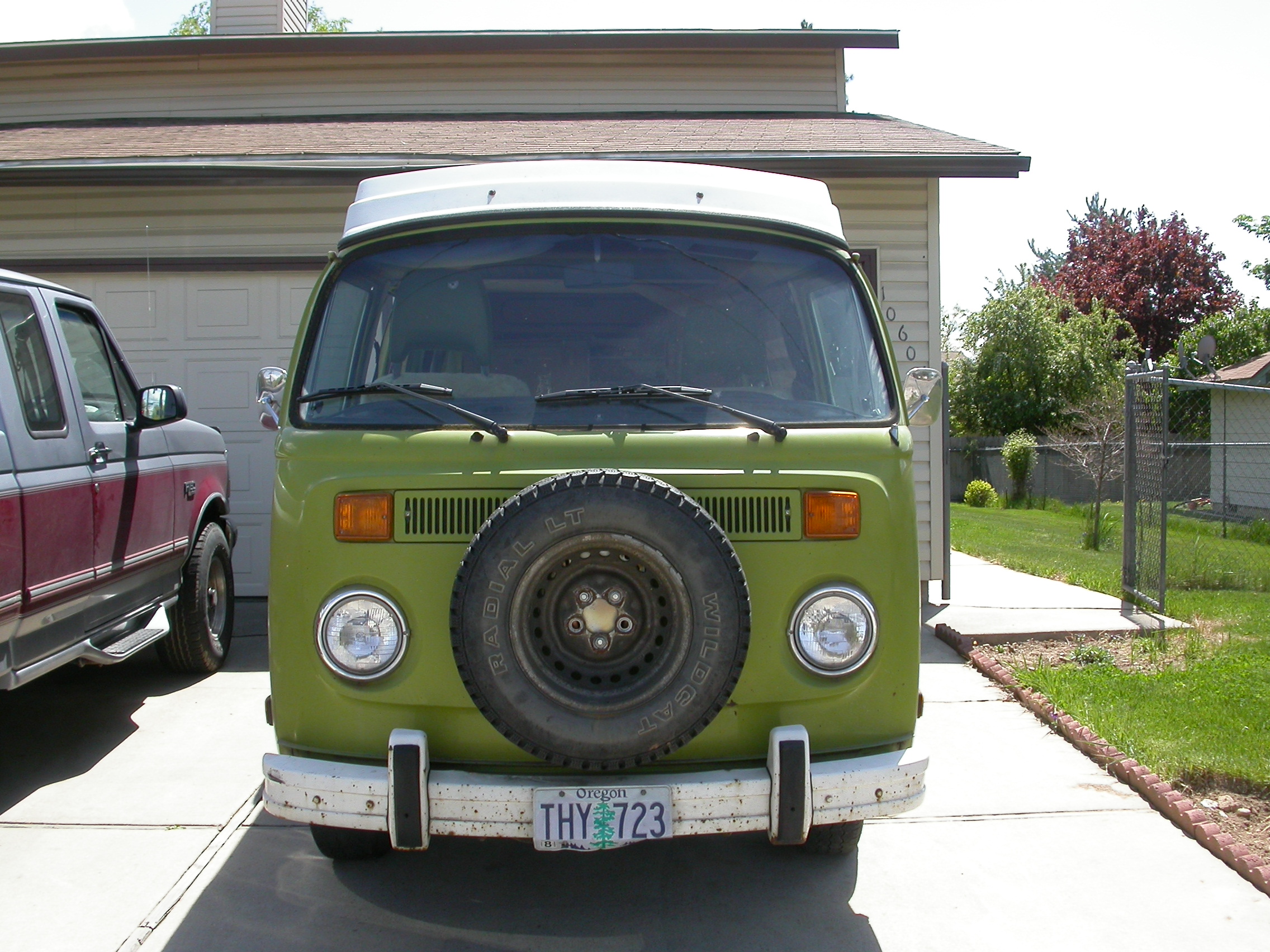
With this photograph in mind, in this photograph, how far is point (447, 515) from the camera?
3.09 meters

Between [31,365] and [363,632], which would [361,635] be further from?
[31,365]

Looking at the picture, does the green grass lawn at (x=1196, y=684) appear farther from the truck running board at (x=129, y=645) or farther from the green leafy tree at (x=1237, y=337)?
the green leafy tree at (x=1237, y=337)

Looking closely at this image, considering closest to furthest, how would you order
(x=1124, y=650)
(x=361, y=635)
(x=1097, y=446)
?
(x=361, y=635) → (x=1124, y=650) → (x=1097, y=446)

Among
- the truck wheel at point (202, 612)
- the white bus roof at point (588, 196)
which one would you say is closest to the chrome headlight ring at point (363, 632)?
the white bus roof at point (588, 196)

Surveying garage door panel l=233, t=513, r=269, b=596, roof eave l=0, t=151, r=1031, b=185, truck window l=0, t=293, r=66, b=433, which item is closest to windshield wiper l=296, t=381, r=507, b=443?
truck window l=0, t=293, r=66, b=433

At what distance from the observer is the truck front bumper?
9.55 feet

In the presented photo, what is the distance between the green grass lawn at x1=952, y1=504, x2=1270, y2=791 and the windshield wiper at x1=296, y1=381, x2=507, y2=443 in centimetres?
349

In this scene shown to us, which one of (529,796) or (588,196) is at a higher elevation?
(588,196)

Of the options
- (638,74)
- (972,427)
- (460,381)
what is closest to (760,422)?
(460,381)

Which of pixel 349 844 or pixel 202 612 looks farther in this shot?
pixel 202 612

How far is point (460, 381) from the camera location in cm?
346

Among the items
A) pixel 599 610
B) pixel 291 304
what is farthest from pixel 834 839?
pixel 291 304

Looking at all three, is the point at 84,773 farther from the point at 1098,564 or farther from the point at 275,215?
the point at 1098,564

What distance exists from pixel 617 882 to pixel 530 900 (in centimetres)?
33
